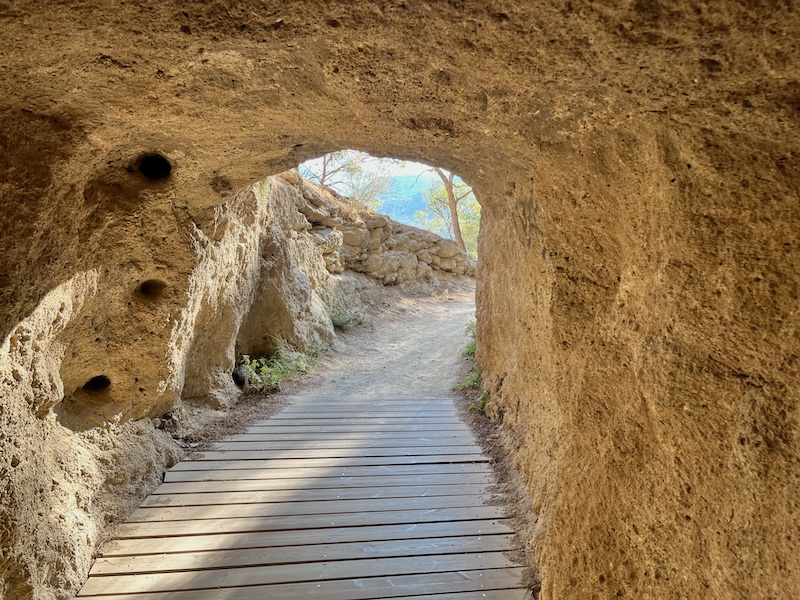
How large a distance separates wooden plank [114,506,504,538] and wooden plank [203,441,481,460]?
0.81 m

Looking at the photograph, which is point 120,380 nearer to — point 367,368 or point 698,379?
point 698,379

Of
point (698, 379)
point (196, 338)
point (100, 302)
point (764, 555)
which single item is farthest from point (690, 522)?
point (196, 338)

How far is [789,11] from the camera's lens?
902mm

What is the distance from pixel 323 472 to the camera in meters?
3.46

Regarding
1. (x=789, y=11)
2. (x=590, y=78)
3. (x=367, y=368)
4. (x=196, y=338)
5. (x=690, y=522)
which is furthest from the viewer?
(x=367, y=368)

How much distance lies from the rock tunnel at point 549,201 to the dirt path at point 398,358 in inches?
120


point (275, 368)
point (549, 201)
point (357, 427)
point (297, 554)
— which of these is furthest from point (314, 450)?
point (549, 201)

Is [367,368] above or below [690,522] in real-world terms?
below

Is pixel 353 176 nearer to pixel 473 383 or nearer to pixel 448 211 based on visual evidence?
→ pixel 448 211

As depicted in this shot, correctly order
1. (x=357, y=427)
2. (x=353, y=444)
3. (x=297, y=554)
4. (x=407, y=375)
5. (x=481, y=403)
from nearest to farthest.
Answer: (x=297, y=554)
(x=353, y=444)
(x=357, y=427)
(x=481, y=403)
(x=407, y=375)

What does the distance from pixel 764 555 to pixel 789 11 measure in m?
1.20

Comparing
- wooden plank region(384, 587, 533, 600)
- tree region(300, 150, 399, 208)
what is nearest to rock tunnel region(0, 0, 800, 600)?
wooden plank region(384, 587, 533, 600)

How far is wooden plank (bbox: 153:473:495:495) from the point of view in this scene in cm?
320

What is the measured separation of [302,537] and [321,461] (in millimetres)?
914
